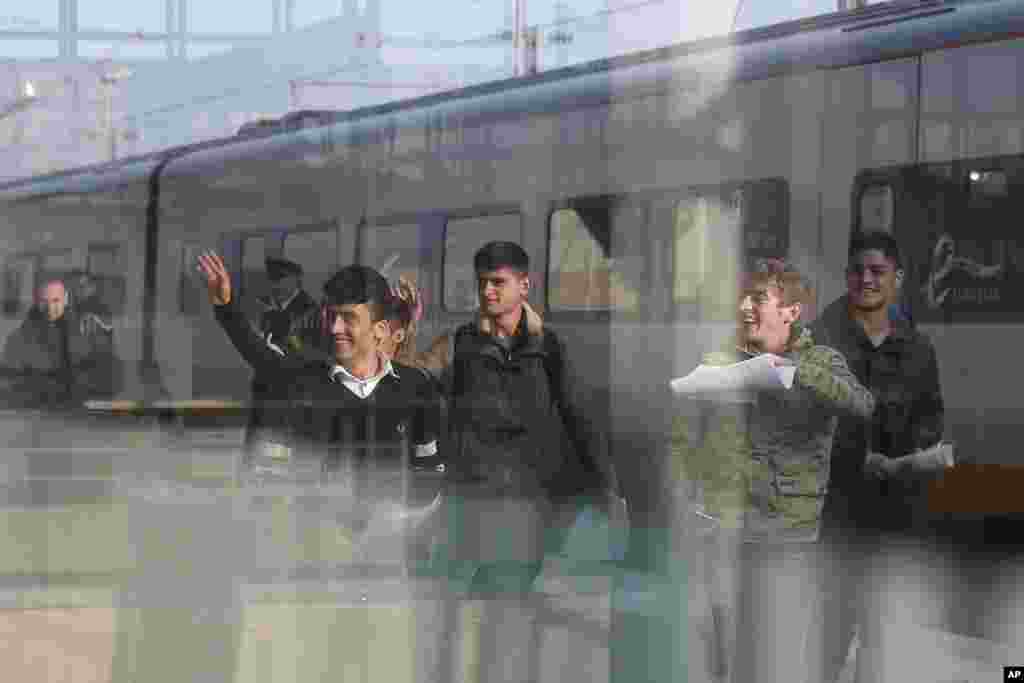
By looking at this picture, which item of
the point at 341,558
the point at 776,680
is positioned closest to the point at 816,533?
the point at 776,680

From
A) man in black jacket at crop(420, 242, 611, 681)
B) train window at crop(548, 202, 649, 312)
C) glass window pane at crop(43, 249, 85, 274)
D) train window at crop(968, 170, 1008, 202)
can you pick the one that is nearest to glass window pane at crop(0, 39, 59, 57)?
glass window pane at crop(43, 249, 85, 274)

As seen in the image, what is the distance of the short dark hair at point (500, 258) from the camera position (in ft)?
11.9

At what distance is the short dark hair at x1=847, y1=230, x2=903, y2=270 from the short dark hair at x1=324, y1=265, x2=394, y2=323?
1.39m

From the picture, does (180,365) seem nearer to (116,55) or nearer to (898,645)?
(116,55)

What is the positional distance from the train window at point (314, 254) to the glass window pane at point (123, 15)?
463 mm

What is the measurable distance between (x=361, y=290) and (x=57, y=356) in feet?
1.87

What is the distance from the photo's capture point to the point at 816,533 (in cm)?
383

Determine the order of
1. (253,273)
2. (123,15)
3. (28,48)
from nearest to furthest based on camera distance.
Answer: (28,48)
(123,15)
(253,273)

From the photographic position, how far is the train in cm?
339

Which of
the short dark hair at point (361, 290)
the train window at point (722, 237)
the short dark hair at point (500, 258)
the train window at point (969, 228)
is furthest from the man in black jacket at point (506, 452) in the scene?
the train window at point (969, 228)

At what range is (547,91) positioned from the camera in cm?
369

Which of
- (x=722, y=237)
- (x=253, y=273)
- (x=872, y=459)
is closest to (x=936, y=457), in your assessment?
(x=872, y=459)

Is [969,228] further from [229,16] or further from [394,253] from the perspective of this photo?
[229,16]

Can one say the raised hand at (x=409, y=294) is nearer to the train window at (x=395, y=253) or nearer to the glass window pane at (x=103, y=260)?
the train window at (x=395, y=253)
